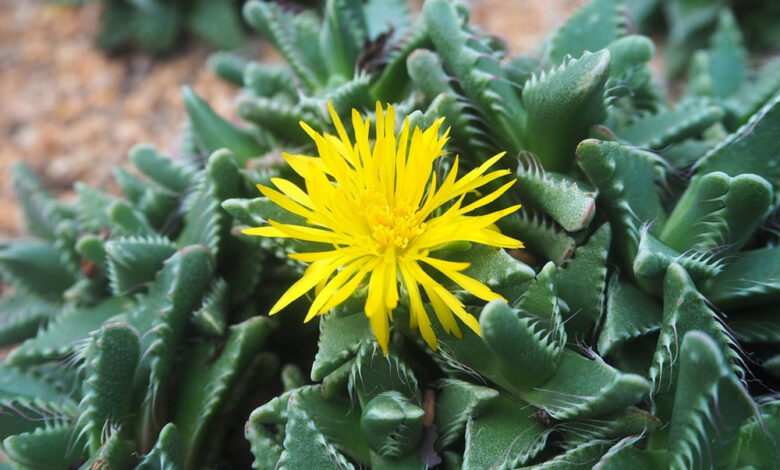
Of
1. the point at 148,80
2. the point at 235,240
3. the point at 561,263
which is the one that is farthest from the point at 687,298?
the point at 148,80

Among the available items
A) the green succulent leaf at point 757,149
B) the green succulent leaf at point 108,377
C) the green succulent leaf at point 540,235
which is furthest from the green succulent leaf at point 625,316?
the green succulent leaf at point 108,377

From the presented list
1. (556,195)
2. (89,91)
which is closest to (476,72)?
(556,195)

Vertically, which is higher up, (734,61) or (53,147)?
(734,61)

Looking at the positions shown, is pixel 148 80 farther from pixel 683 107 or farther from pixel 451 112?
pixel 683 107

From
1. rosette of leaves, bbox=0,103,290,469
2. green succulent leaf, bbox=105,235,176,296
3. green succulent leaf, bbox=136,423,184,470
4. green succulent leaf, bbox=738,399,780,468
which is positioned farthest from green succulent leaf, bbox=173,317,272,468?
green succulent leaf, bbox=738,399,780,468

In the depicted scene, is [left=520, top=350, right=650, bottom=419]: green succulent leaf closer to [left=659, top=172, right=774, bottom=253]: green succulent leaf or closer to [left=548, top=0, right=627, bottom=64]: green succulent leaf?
[left=659, top=172, right=774, bottom=253]: green succulent leaf

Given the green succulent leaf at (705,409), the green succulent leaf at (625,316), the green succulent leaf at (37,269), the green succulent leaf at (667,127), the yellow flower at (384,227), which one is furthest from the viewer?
the green succulent leaf at (37,269)

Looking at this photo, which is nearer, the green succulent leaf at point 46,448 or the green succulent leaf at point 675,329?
the green succulent leaf at point 675,329

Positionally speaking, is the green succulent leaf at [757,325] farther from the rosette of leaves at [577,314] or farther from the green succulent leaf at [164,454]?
the green succulent leaf at [164,454]
